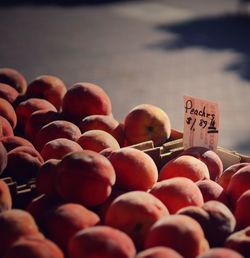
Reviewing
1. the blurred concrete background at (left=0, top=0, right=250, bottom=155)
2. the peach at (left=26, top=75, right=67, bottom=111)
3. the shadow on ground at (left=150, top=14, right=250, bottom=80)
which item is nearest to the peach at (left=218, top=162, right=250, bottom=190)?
the peach at (left=26, top=75, right=67, bottom=111)

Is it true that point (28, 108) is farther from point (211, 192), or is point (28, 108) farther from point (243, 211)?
point (243, 211)

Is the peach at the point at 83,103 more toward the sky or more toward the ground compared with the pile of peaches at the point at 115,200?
more toward the sky

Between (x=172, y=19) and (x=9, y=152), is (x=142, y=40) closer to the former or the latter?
(x=172, y=19)

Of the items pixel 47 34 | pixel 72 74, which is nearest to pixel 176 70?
pixel 72 74

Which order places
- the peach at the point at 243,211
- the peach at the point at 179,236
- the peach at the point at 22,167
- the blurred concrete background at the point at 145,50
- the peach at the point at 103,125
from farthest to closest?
the blurred concrete background at the point at 145,50 → the peach at the point at 103,125 → the peach at the point at 22,167 → the peach at the point at 243,211 → the peach at the point at 179,236

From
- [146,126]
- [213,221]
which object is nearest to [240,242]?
[213,221]

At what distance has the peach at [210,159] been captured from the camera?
5.79 ft

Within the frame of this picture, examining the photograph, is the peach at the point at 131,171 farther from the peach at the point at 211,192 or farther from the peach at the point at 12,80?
the peach at the point at 12,80

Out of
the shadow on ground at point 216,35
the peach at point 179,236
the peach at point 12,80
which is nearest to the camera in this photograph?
the peach at point 179,236

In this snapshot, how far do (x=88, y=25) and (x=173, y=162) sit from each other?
7297mm

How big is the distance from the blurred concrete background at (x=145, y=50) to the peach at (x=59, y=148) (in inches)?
105

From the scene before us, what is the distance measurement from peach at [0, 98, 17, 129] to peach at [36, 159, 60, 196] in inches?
24.6

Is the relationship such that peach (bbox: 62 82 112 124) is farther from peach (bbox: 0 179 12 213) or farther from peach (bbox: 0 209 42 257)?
peach (bbox: 0 209 42 257)

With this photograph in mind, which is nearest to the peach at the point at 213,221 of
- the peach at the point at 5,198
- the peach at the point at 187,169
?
the peach at the point at 187,169
